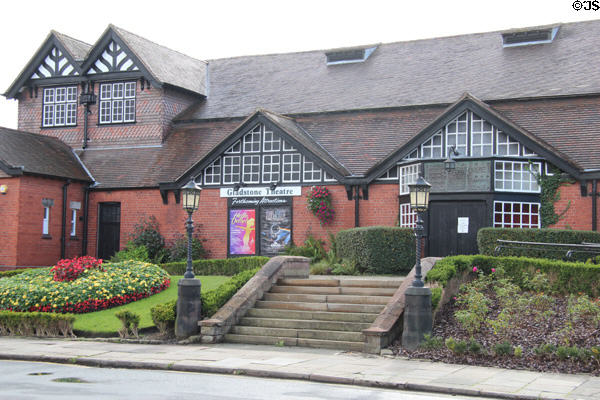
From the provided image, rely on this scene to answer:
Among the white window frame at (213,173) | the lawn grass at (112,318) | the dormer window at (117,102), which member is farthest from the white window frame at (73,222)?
the lawn grass at (112,318)

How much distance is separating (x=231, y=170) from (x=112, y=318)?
11.0m

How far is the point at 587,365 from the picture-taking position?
12625 mm

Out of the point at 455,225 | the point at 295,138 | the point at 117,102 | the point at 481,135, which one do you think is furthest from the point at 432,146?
the point at 117,102

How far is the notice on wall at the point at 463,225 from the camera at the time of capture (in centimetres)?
2337

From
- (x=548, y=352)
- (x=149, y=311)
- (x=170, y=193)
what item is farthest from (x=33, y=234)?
(x=548, y=352)

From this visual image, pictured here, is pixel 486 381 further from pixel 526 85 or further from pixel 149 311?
pixel 526 85

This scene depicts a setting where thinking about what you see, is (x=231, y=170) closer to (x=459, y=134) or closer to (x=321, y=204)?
(x=321, y=204)

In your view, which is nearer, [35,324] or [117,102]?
[35,324]

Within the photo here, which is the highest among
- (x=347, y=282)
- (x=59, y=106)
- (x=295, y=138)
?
(x=59, y=106)

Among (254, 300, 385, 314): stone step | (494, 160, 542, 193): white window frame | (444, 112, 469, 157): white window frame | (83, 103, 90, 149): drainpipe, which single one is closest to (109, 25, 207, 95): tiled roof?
(83, 103, 90, 149): drainpipe

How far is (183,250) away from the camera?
91.0 feet

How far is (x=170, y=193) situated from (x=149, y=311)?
446 inches

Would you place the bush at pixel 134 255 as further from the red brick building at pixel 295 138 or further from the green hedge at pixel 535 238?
the green hedge at pixel 535 238

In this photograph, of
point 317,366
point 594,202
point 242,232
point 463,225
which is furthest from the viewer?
point 242,232
